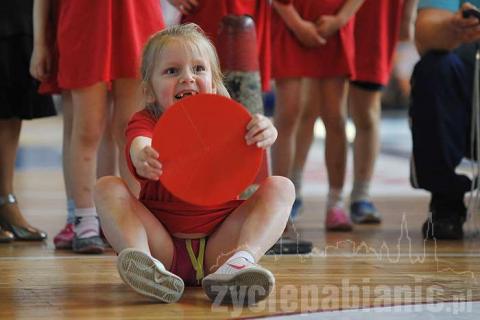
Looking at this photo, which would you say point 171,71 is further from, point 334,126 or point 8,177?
point 334,126

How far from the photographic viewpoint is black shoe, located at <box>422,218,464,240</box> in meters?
2.85

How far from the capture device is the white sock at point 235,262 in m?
1.81

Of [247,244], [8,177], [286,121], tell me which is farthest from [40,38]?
[247,244]

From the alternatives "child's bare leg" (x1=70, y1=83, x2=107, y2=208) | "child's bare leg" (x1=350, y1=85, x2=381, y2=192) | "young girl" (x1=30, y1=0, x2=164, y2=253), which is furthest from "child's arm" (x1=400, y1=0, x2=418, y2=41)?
"child's bare leg" (x1=70, y1=83, x2=107, y2=208)

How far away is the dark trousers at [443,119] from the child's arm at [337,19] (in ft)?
1.11

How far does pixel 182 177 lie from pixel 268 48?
1.18 m

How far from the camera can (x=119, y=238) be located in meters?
1.91

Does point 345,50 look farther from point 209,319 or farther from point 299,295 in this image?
point 209,319

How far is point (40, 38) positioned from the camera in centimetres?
273

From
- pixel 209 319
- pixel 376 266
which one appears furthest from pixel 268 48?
pixel 209 319

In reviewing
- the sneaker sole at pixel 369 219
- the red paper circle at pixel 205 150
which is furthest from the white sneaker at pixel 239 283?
the sneaker sole at pixel 369 219

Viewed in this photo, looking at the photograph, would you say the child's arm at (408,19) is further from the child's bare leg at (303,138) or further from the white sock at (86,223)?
the white sock at (86,223)

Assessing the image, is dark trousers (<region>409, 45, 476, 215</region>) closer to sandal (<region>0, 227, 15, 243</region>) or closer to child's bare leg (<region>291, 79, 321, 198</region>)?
child's bare leg (<region>291, 79, 321, 198</region>)

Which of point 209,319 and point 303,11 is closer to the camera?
point 209,319
